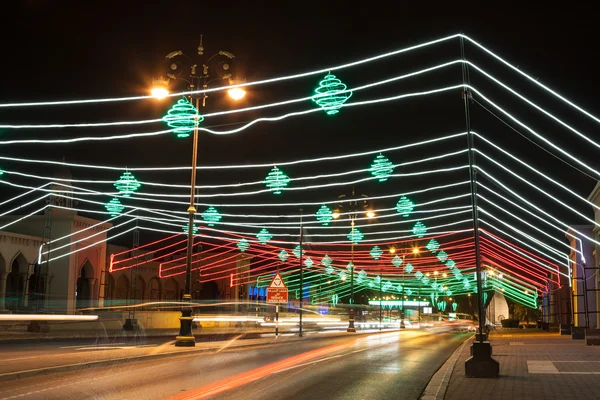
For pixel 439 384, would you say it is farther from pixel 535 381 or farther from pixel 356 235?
pixel 356 235

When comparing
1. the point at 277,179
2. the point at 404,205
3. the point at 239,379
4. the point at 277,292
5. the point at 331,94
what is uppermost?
the point at 331,94

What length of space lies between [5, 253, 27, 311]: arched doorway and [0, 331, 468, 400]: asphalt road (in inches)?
1088

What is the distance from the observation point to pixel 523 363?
56.7 feet

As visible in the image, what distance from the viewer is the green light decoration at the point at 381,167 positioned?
65.1 ft

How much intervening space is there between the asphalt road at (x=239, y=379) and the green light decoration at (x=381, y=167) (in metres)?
5.55

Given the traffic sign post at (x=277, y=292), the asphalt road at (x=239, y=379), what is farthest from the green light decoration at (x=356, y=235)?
the asphalt road at (x=239, y=379)

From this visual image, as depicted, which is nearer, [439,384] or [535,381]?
[439,384]

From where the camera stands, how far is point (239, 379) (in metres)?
12.9

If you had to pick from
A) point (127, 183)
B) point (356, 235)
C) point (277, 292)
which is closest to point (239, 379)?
point (127, 183)

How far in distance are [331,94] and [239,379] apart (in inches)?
253

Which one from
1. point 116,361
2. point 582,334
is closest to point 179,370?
point 116,361

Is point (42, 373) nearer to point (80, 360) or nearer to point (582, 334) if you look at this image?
point (80, 360)

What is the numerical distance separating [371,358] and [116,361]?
24.4ft

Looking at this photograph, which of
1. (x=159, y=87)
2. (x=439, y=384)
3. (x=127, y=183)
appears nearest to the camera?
(x=439, y=384)
